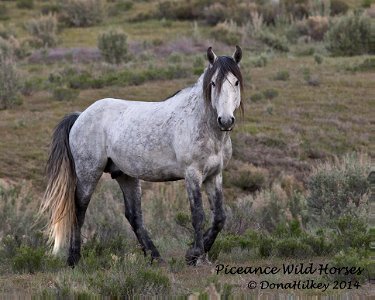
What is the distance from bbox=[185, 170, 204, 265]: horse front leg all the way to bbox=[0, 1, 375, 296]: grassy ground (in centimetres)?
15

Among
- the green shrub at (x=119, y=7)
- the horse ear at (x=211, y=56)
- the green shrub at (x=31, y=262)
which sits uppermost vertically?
the horse ear at (x=211, y=56)

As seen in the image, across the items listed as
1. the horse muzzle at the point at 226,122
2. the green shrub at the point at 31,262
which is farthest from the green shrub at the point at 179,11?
the horse muzzle at the point at 226,122

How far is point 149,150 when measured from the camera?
9.38m

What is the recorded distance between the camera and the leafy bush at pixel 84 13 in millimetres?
37406

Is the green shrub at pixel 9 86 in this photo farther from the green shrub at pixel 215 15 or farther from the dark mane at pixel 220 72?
the green shrub at pixel 215 15

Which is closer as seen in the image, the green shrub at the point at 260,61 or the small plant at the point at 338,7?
the green shrub at the point at 260,61

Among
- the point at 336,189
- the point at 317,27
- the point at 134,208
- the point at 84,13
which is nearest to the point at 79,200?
the point at 134,208

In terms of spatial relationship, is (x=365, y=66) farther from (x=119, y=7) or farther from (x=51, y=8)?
(x=51, y=8)

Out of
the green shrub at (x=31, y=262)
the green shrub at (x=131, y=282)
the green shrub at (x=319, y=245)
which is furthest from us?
the green shrub at (x=319, y=245)

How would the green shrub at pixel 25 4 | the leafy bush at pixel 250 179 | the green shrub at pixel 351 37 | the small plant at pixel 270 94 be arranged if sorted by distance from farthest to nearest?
1. the green shrub at pixel 25 4
2. the green shrub at pixel 351 37
3. the small plant at pixel 270 94
4. the leafy bush at pixel 250 179

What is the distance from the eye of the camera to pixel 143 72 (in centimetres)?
2428

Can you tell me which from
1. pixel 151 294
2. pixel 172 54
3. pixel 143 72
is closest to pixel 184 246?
pixel 151 294

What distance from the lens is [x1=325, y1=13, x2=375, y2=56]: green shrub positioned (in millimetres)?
27766

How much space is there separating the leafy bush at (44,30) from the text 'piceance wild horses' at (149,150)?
21.9 metres
